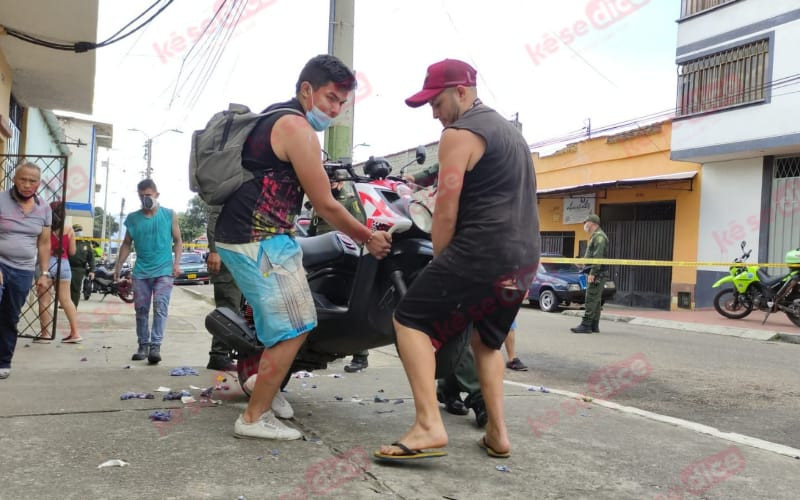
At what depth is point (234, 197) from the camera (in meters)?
3.20

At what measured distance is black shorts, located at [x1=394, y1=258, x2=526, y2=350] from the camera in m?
2.85

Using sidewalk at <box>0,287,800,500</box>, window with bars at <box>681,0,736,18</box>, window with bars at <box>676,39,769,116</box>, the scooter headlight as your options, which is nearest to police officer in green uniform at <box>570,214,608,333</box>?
sidewalk at <box>0,287,800,500</box>

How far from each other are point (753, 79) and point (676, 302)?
239 inches

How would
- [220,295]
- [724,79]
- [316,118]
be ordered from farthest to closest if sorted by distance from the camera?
[724,79] → [220,295] → [316,118]

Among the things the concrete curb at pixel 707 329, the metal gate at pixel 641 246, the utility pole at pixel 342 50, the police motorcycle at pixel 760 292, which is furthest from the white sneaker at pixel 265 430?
the metal gate at pixel 641 246

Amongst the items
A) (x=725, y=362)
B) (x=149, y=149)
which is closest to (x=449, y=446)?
(x=725, y=362)

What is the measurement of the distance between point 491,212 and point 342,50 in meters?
5.70

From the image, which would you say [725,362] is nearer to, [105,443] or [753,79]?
[105,443]

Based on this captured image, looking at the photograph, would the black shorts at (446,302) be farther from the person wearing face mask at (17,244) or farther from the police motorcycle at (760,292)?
the police motorcycle at (760,292)

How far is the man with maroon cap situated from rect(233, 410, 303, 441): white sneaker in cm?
57

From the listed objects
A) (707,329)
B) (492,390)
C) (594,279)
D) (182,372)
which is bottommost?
(707,329)

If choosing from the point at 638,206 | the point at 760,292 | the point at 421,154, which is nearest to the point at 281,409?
the point at 421,154

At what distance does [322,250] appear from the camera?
12.3 feet

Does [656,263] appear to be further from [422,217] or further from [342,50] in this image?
[422,217]
